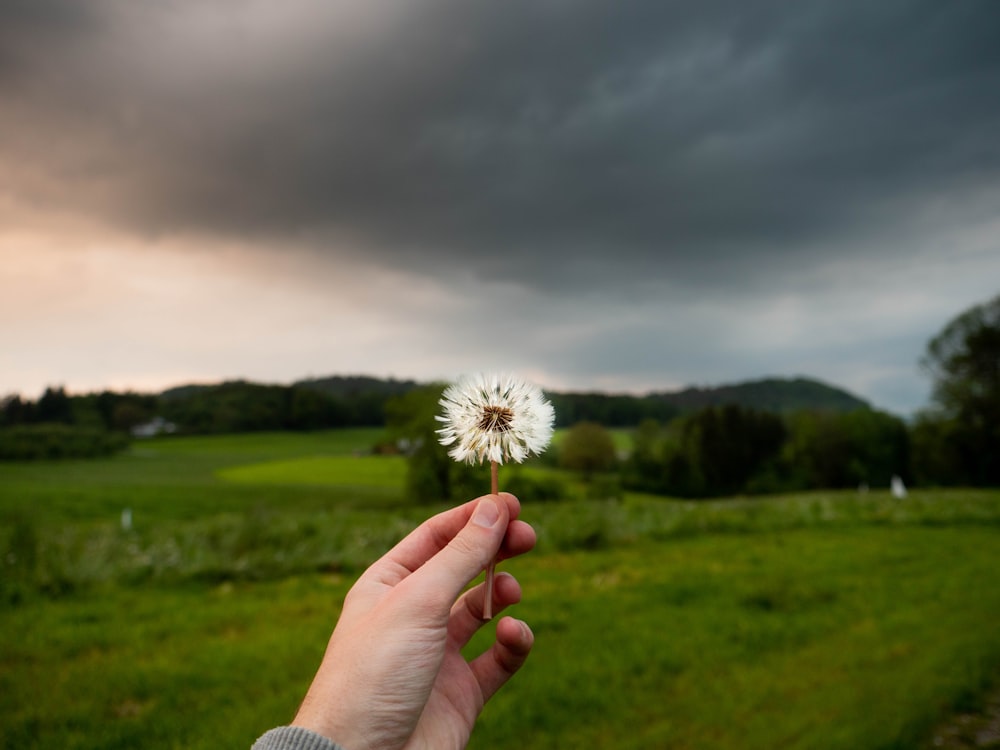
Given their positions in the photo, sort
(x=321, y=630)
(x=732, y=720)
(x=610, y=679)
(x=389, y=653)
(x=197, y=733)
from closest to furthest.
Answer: (x=389, y=653), (x=197, y=733), (x=732, y=720), (x=610, y=679), (x=321, y=630)

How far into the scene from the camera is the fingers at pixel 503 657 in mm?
2709

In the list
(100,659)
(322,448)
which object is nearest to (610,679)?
(100,659)

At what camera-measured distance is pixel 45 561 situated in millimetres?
10008

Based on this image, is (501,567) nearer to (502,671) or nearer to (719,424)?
(502,671)

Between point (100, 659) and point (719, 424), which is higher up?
point (719, 424)

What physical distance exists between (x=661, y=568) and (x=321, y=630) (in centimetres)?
687

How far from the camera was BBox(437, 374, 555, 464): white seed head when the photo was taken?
2523mm

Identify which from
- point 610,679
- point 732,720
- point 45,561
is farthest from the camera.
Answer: point 45,561

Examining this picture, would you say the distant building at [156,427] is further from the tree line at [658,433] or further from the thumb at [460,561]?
the thumb at [460,561]

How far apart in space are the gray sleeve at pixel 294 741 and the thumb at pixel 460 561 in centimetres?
53

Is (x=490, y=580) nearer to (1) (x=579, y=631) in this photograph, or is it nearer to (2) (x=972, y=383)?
(1) (x=579, y=631)

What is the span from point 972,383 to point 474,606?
59.3 m

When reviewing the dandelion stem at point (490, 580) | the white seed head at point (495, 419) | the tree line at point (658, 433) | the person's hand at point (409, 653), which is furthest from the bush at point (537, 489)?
the dandelion stem at point (490, 580)

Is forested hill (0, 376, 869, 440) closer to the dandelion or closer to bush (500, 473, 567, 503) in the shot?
bush (500, 473, 567, 503)
